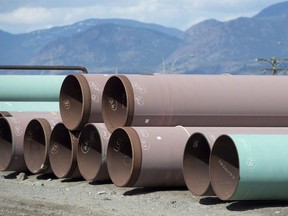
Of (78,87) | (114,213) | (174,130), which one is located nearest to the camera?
(114,213)

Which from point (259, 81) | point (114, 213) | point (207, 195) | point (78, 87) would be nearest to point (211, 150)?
point (207, 195)

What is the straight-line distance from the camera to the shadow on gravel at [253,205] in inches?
504

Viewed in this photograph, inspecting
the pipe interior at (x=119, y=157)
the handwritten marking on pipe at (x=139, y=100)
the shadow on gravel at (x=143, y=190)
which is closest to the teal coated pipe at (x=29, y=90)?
the pipe interior at (x=119, y=157)

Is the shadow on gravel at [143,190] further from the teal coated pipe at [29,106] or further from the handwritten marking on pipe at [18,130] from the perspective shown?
the teal coated pipe at [29,106]

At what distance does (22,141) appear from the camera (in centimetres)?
→ 1902

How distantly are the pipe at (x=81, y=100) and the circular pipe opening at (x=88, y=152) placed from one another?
0.22 meters

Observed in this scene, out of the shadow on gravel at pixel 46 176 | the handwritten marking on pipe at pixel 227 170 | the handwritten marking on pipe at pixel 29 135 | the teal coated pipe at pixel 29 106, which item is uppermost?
the teal coated pipe at pixel 29 106

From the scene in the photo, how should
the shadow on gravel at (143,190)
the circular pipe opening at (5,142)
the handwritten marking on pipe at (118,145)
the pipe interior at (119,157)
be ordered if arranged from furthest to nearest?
the circular pipe opening at (5,142) → the handwritten marking on pipe at (118,145) → the pipe interior at (119,157) → the shadow on gravel at (143,190)

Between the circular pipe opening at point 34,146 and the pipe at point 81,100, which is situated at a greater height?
the pipe at point 81,100

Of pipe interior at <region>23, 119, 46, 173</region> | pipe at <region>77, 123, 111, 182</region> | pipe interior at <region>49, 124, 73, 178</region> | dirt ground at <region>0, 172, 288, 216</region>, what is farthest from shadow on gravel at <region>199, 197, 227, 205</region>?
pipe interior at <region>23, 119, 46, 173</region>

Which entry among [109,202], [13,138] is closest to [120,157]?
[109,202]

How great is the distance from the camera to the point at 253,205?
13.0 metres

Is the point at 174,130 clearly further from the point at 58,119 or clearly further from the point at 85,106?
the point at 58,119

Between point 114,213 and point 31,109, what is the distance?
9430mm
